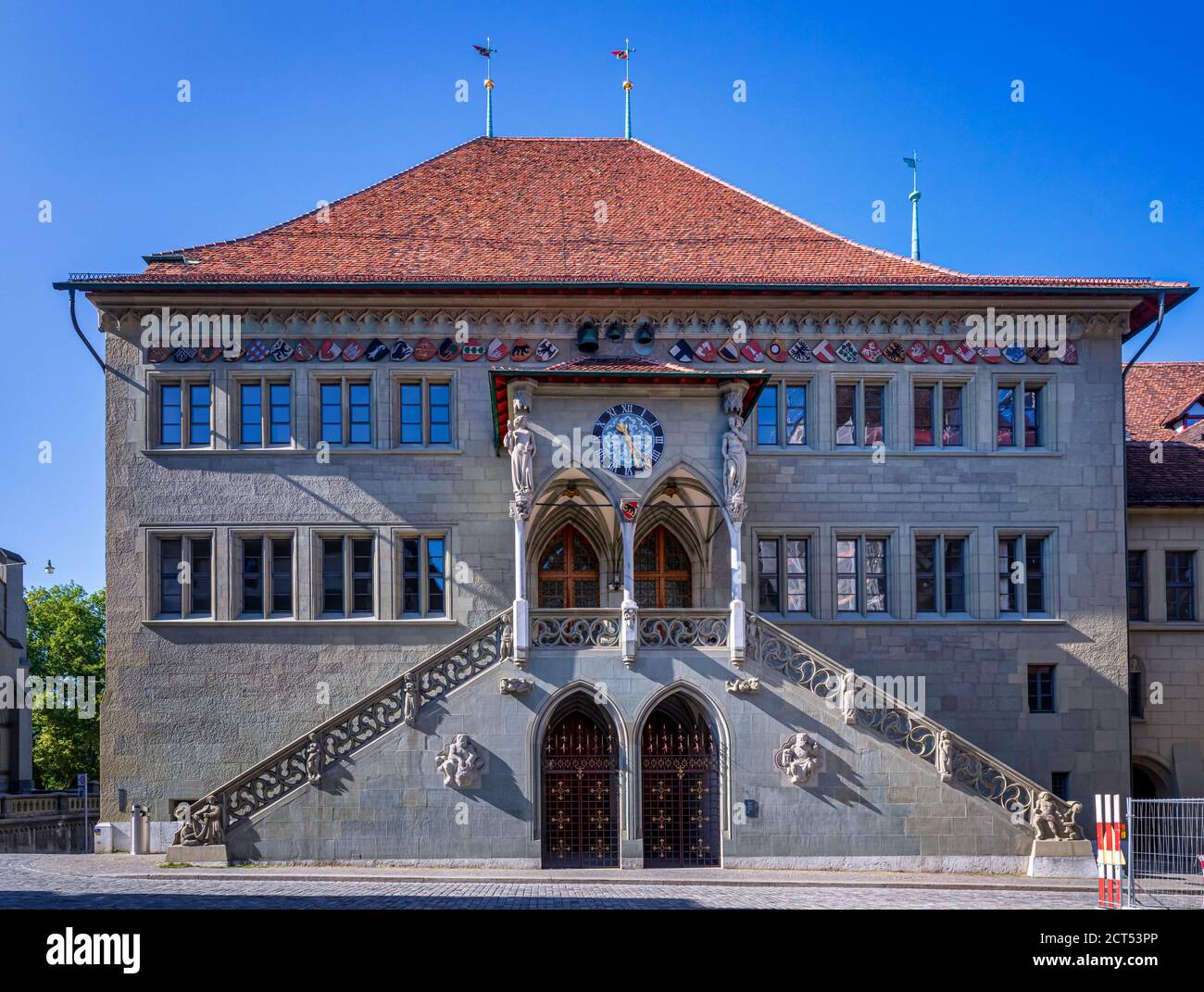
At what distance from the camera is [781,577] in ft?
93.9

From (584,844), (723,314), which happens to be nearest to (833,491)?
(723,314)

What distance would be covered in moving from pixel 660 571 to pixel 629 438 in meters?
4.77

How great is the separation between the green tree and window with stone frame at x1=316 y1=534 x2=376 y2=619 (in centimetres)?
4090

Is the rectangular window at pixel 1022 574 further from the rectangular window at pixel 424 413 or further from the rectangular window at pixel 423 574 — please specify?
the rectangular window at pixel 424 413

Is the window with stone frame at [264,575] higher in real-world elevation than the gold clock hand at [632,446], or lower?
lower

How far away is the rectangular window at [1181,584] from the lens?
30766mm

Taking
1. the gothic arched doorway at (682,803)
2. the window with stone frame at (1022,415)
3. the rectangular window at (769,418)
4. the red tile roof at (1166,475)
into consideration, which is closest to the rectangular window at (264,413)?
the rectangular window at (769,418)

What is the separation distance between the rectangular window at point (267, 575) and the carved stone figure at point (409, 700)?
5940 millimetres

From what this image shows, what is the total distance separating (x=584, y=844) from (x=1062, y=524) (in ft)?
41.5

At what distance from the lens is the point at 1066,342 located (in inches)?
1145

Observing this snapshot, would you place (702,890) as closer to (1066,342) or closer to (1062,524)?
(1062,524)

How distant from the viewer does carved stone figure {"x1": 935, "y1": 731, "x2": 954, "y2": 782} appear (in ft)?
76.7

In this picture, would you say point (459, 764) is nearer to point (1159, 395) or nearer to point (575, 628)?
point (575, 628)
